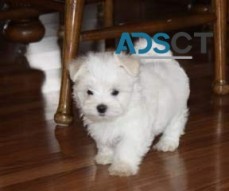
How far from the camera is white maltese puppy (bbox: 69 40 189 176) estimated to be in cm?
131

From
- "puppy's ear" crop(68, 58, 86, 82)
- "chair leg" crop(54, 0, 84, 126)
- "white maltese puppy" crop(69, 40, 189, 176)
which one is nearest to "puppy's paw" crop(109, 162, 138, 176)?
"white maltese puppy" crop(69, 40, 189, 176)

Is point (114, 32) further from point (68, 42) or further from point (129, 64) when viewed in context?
point (129, 64)

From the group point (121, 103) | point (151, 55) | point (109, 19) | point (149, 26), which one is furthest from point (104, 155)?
point (109, 19)

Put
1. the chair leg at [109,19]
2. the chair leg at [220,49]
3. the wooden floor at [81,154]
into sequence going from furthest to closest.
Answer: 1. the chair leg at [109,19]
2. the chair leg at [220,49]
3. the wooden floor at [81,154]

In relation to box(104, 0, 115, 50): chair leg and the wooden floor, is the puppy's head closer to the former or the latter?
the wooden floor

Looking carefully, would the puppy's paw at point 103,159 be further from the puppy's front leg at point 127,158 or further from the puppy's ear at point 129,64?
the puppy's ear at point 129,64

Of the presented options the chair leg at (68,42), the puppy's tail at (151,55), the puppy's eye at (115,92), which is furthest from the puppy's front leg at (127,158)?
the chair leg at (68,42)

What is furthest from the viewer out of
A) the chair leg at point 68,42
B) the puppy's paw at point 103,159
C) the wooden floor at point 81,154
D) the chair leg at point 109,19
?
the chair leg at point 109,19

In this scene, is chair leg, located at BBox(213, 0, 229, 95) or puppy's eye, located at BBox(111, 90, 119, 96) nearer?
puppy's eye, located at BBox(111, 90, 119, 96)

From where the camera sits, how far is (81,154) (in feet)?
4.84

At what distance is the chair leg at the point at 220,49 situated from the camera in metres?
1.96

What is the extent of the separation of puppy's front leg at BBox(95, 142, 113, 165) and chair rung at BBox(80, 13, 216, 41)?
40 centimetres

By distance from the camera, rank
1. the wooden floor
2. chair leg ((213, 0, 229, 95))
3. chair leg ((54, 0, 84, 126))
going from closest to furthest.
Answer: the wooden floor, chair leg ((54, 0, 84, 126)), chair leg ((213, 0, 229, 95))

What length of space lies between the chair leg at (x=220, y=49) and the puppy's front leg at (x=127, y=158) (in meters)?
0.69
